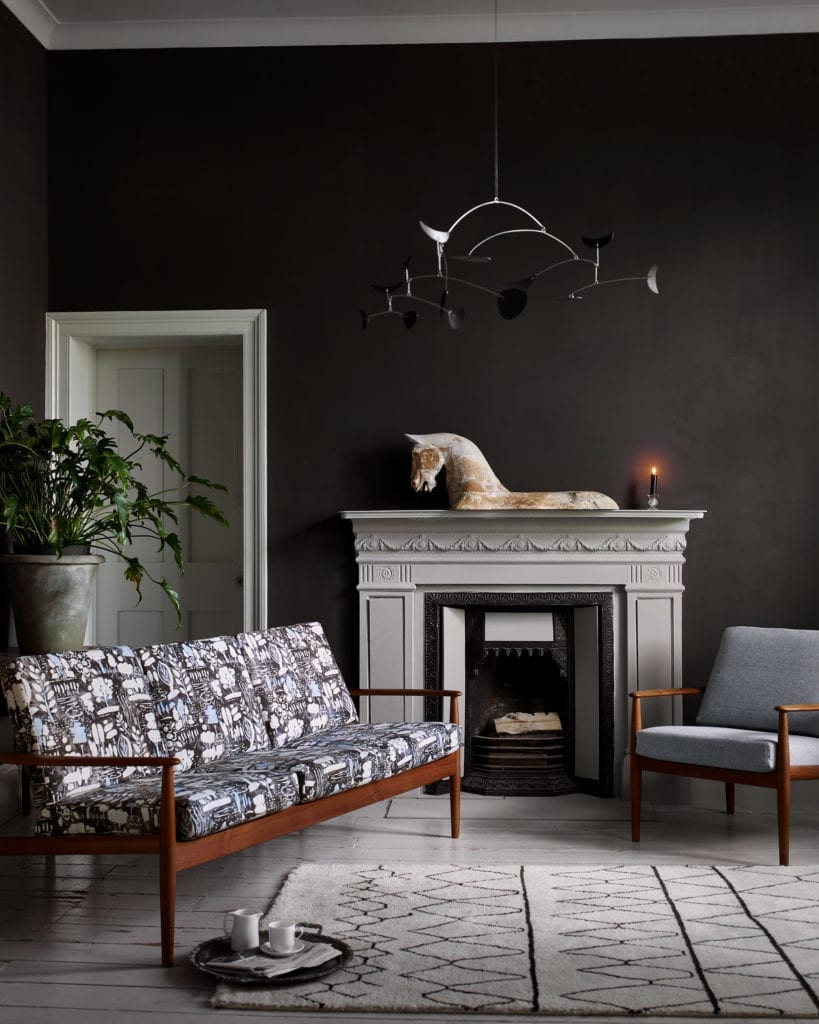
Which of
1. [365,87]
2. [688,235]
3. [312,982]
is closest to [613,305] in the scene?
[688,235]

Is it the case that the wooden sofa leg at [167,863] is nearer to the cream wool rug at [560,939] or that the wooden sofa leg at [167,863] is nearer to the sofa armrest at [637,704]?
the cream wool rug at [560,939]

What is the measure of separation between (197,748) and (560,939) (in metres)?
1.51

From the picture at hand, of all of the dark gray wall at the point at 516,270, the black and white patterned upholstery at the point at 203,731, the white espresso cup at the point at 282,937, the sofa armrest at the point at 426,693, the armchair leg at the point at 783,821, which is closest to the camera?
the white espresso cup at the point at 282,937

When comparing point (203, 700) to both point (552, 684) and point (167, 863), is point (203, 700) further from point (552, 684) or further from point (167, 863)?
point (552, 684)

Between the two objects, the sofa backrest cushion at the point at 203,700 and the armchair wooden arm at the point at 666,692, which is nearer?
the sofa backrest cushion at the point at 203,700

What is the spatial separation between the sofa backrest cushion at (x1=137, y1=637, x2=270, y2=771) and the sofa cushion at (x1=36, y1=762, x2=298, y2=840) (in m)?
0.39

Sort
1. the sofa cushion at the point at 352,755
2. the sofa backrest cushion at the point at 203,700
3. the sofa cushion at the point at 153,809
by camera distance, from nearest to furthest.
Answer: the sofa cushion at the point at 153,809 < the sofa cushion at the point at 352,755 < the sofa backrest cushion at the point at 203,700

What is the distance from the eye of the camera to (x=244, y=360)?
565 centimetres

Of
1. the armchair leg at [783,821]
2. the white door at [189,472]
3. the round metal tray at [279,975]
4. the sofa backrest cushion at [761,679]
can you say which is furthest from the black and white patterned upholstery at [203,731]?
the armchair leg at [783,821]

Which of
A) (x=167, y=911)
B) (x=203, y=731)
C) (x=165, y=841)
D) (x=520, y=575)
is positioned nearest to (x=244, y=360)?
(x=520, y=575)

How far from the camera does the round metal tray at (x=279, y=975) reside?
2901 millimetres

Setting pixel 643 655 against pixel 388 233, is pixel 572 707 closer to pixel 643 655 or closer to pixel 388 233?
pixel 643 655

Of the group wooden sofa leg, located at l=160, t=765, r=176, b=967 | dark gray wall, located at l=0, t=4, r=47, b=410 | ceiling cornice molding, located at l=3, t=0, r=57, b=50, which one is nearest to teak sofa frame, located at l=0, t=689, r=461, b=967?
wooden sofa leg, located at l=160, t=765, r=176, b=967

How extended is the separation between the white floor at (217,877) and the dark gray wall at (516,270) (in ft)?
3.08
